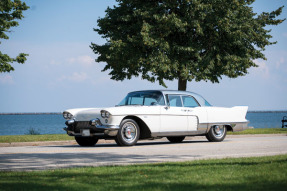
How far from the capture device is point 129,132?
13.2m

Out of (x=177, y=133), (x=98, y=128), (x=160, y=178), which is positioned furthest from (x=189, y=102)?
(x=160, y=178)

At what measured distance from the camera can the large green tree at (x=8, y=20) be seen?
23797 millimetres

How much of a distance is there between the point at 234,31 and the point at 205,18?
69.9 inches

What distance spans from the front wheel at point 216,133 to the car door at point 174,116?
129 cm

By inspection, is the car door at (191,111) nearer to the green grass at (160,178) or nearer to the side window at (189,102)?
the side window at (189,102)

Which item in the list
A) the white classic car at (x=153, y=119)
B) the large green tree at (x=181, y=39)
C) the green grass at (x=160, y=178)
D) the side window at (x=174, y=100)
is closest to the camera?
the green grass at (x=160, y=178)

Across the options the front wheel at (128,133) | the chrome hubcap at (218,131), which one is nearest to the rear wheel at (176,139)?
the chrome hubcap at (218,131)

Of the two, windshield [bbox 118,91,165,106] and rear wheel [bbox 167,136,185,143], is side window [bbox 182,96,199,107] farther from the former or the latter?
rear wheel [bbox 167,136,185,143]

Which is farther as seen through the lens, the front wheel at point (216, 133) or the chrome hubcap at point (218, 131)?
the chrome hubcap at point (218, 131)

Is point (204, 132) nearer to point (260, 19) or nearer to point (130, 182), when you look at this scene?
point (130, 182)

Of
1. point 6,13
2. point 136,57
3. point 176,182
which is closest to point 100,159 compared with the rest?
point 176,182

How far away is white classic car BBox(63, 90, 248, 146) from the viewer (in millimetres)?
12883

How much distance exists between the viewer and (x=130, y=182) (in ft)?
20.1

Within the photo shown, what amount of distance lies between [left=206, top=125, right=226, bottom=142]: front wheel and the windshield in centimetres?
243
